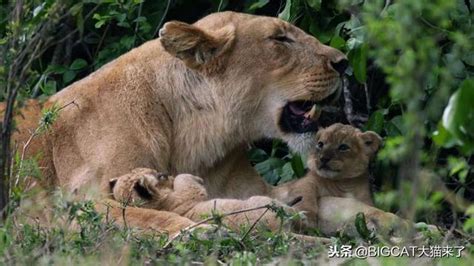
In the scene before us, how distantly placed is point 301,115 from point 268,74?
292 millimetres

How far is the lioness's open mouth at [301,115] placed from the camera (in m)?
7.30

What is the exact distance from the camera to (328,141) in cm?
756

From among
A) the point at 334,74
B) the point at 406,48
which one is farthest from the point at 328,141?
the point at 406,48

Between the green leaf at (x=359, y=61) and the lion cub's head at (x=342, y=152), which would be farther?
the lion cub's head at (x=342, y=152)

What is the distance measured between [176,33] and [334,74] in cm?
89

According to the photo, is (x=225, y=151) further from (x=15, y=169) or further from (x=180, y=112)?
(x=15, y=169)

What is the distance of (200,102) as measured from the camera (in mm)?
7262

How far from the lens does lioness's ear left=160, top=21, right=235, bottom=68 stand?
701 centimetres

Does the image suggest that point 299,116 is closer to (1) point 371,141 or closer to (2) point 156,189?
(1) point 371,141

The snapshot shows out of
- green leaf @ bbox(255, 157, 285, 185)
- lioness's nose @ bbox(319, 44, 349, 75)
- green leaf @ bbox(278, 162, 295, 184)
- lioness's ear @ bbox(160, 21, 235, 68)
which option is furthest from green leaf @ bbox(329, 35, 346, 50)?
green leaf @ bbox(255, 157, 285, 185)

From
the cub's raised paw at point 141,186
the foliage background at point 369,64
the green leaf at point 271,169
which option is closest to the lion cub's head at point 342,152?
the foliage background at point 369,64

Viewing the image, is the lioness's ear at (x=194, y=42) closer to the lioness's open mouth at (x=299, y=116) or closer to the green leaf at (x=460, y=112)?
the lioness's open mouth at (x=299, y=116)

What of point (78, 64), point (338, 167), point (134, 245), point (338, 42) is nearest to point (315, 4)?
point (338, 42)

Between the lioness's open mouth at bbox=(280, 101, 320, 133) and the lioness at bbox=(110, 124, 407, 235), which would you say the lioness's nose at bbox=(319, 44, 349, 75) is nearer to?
the lioness's open mouth at bbox=(280, 101, 320, 133)
